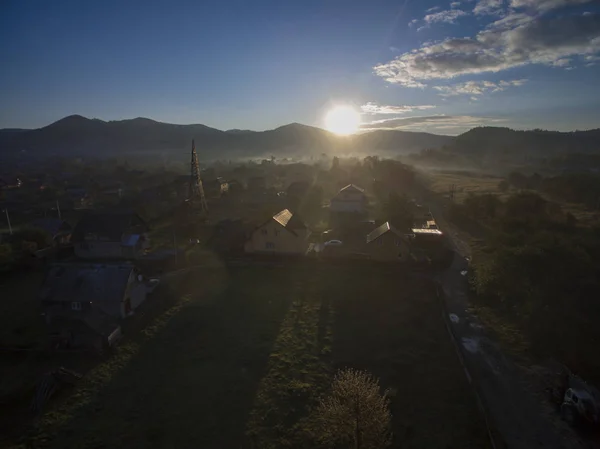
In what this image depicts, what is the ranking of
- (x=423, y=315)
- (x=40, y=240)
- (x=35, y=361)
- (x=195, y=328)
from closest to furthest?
(x=35, y=361) < (x=195, y=328) < (x=423, y=315) < (x=40, y=240)

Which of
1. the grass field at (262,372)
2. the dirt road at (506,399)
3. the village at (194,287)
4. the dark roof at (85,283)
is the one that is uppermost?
the dark roof at (85,283)

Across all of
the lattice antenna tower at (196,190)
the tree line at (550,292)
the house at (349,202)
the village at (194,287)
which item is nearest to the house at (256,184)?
the lattice antenna tower at (196,190)

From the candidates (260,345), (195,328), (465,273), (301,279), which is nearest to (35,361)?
(195,328)

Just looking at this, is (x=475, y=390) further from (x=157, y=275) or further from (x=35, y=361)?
(x=157, y=275)

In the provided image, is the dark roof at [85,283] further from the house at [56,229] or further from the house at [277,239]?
the house at [56,229]

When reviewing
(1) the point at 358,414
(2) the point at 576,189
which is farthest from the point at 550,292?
(2) the point at 576,189

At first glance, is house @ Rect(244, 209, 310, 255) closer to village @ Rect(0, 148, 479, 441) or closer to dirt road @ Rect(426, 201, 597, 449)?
village @ Rect(0, 148, 479, 441)

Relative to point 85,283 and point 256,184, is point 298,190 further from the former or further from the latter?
point 85,283
